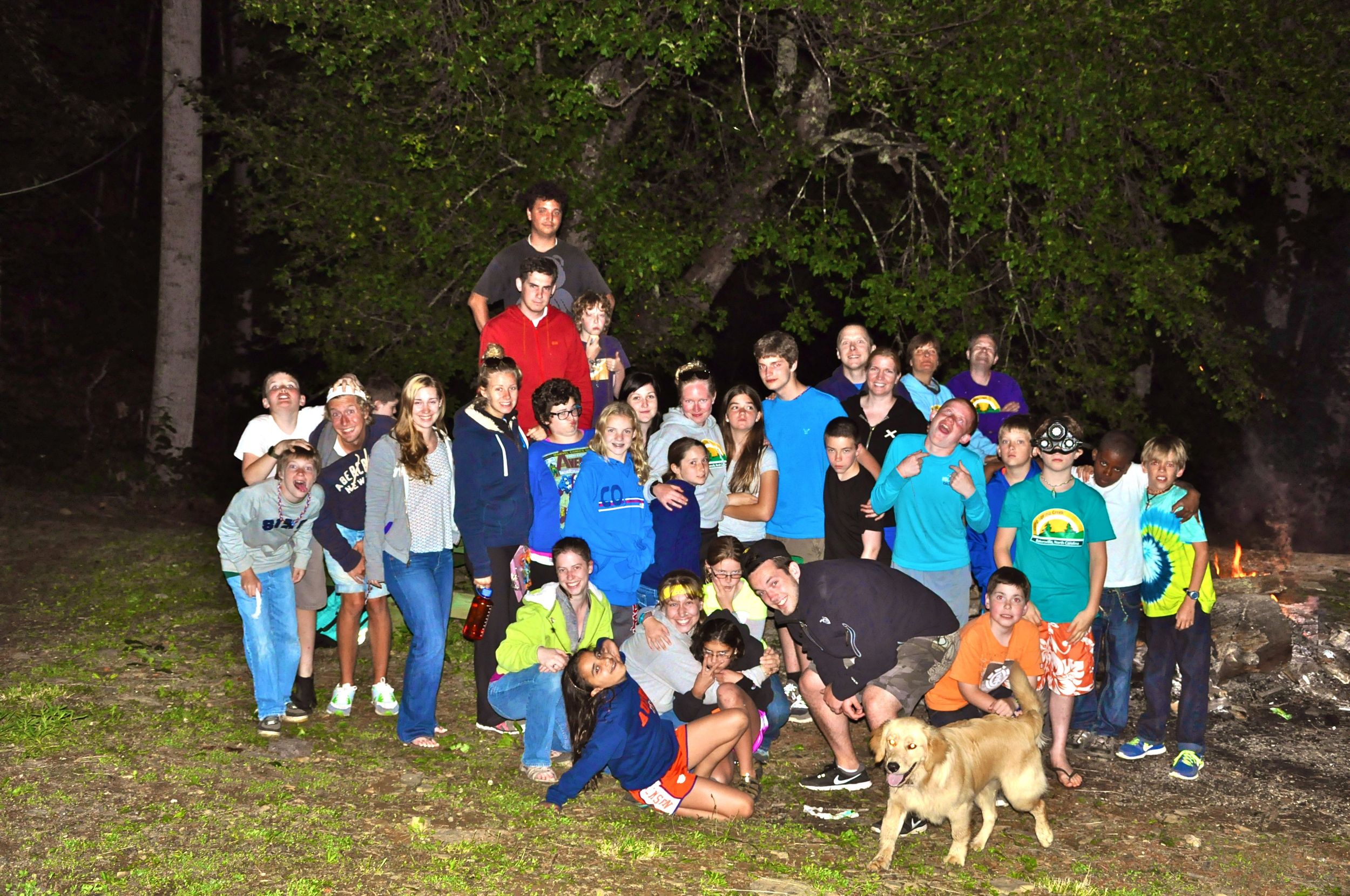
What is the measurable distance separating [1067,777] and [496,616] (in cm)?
295

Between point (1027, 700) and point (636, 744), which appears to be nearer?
point (636, 744)

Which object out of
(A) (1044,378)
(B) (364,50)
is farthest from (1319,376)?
(B) (364,50)

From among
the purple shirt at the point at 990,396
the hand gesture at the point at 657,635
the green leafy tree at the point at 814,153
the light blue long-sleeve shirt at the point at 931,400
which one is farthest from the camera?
the green leafy tree at the point at 814,153

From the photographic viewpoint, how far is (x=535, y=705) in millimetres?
5699

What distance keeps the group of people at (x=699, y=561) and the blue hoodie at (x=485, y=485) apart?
0.05ft

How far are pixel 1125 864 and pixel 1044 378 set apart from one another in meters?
6.87

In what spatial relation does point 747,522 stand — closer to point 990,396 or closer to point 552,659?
point 552,659

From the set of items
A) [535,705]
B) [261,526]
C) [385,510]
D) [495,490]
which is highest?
[495,490]

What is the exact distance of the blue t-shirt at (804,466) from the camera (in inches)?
262

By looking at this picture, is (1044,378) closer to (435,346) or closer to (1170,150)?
(1170,150)

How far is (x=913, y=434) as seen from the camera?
630cm

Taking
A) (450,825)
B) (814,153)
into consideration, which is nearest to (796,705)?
(450,825)

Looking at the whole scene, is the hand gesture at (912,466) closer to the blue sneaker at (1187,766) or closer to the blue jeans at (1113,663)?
the blue jeans at (1113,663)

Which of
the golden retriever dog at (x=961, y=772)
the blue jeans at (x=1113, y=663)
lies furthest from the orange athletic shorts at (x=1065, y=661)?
the golden retriever dog at (x=961, y=772)
